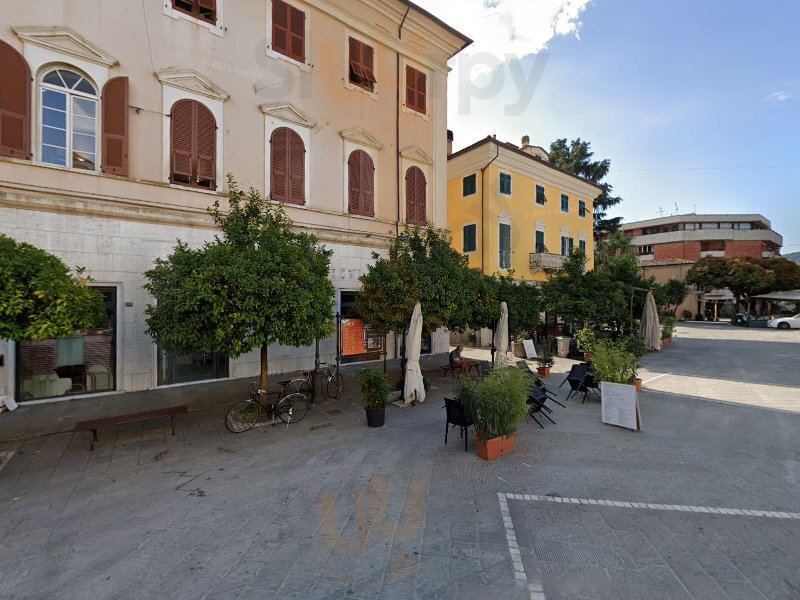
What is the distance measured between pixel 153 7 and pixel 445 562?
1438cm

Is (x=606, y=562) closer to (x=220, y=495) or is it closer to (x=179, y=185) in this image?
(x=220, y=495)

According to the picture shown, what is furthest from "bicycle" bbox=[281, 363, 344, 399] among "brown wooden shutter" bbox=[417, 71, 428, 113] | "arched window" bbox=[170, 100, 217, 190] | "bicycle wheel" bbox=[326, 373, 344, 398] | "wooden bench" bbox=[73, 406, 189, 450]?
"brown wooden shutter" bbox=[417, 71, 428, 113]

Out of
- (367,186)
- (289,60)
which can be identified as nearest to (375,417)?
(367,186)

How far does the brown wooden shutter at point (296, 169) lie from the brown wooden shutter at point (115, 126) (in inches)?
175

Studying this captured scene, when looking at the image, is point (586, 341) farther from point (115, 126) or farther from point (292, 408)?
point (115, 126)

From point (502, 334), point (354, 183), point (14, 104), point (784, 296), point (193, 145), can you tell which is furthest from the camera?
point (784, 296)

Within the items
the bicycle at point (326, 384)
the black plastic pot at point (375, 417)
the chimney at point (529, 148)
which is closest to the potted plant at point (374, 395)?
the black plastic pot at point (375, 417)

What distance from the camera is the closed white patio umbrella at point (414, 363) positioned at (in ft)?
29.3

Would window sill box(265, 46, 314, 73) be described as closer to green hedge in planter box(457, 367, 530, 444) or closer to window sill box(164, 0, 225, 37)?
window sill box(164, 0, 225, 37)

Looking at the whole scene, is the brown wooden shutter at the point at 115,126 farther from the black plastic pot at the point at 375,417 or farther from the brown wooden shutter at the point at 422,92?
the brown wooden shutter at the point at 422,92

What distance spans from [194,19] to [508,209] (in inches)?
664

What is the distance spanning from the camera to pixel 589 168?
35.1m

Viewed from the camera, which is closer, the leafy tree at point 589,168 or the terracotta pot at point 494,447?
the terracotta pot at point 494,447

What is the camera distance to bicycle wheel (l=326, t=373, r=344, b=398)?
33.0ft
